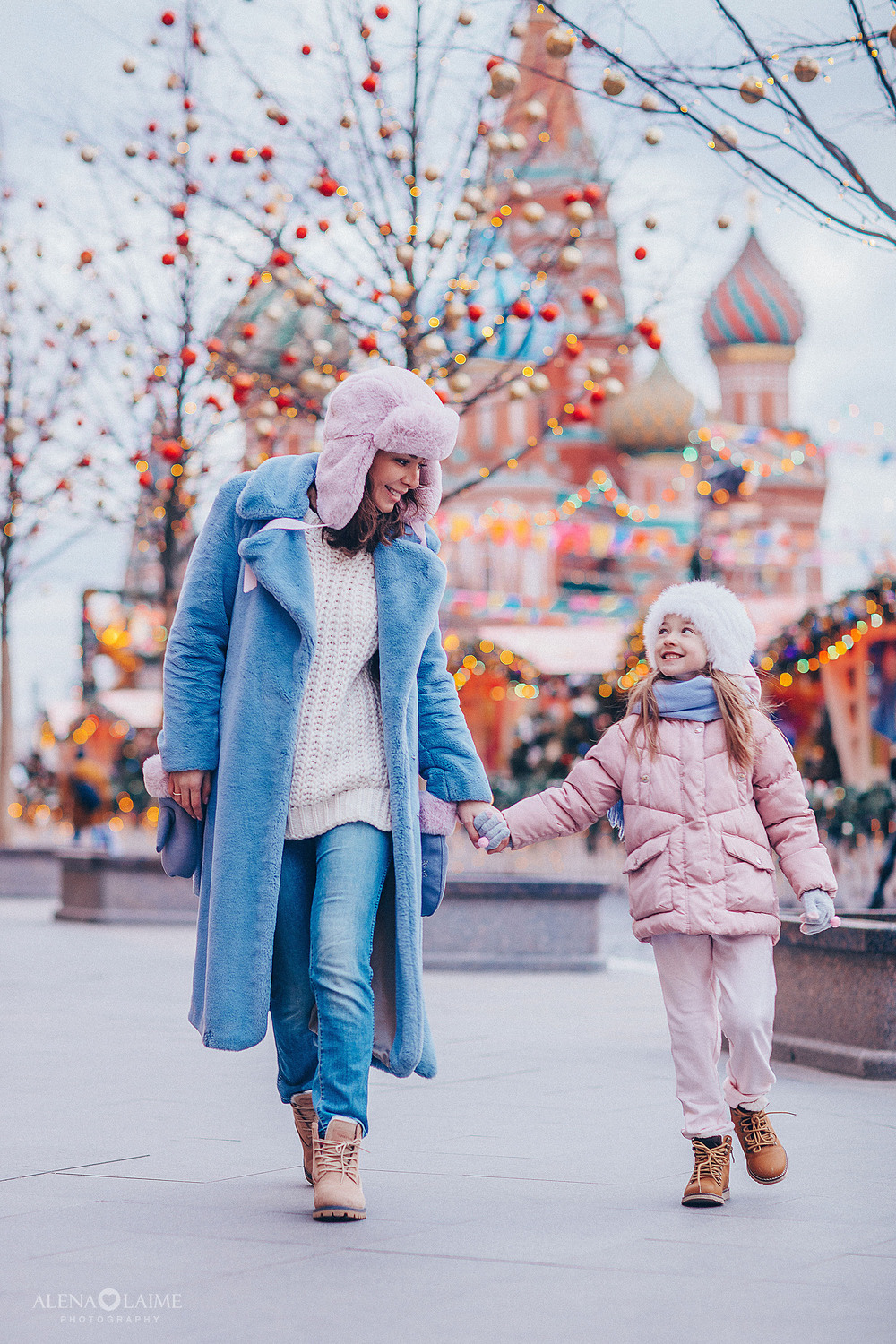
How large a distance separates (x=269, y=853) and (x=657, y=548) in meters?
37.6

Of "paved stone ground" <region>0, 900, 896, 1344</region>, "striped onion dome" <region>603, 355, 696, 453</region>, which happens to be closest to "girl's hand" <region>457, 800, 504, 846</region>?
"paved stone ground" <region>0, 900, 896, 1344</region>

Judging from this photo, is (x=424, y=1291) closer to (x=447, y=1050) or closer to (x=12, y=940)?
(x=447, y=1050)

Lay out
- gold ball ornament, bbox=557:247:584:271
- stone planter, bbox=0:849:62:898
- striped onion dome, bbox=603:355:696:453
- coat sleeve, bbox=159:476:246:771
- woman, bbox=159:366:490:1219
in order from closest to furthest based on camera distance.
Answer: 1. woman, bbox=159:366:490:1219
2. coat sleeve, bbox=159:476:246:771
3. gold ball ornament, bbox=557:247:584:271
4. stone planter, bbox=0:849:62:898
5. striped onion dome, bbox=603:355:696:453

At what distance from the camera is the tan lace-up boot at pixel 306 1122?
4.05 metres

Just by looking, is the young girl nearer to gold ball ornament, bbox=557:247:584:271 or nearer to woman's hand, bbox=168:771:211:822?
woman's hand, bbox=168:771:211:822

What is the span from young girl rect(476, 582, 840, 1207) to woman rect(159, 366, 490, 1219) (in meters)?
0.36

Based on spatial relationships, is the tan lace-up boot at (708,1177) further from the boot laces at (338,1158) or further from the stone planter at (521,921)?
the stone planter at (521,921)

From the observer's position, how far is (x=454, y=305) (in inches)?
449

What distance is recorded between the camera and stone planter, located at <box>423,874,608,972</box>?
10.4 metres

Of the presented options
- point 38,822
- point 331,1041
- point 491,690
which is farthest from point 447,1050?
point 491,690

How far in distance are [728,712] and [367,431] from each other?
1.12 m

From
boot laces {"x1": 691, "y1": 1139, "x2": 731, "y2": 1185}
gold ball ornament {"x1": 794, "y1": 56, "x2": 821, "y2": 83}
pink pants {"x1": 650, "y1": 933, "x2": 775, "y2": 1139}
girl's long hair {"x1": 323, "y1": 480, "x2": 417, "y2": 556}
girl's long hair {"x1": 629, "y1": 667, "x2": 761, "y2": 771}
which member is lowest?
boot laces {"x1": 691, "y1": 1139, "x2": 731, "y2": 1185}

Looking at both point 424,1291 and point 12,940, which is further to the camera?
point 12,940

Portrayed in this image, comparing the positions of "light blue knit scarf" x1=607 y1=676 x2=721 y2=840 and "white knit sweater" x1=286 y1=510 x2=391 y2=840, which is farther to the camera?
"light blue knit scarf" x1=607 y1=676 x2=721 y2=840
